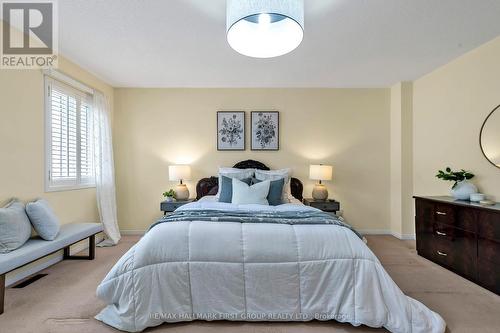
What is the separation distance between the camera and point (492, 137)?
9.05 ft

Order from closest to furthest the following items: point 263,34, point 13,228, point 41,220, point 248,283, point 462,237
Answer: point 248,283 → point 263,34 → point 13,228 → point 41,220 → point 462,237

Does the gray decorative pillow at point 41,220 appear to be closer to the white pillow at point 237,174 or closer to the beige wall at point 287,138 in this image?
the beige wall at point 287,138

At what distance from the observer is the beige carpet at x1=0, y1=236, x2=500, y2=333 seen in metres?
1.82

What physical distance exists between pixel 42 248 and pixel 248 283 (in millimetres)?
1951

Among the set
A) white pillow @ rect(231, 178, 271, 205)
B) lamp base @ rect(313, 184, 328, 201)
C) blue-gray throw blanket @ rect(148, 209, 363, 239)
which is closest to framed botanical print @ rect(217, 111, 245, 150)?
white pillow @ rect(231, 178, 271, 205)

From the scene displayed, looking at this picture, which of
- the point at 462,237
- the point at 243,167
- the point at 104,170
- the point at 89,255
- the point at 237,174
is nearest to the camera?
the point at 462,237

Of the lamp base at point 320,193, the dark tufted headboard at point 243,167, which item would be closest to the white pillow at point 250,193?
the dark tufted headboard at point 243,167

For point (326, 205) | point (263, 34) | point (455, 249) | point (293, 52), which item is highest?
point (293, 52)

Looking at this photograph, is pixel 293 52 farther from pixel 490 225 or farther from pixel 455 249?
pixel 455 249

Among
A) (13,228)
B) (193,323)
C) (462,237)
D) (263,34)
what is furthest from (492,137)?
(13,228)

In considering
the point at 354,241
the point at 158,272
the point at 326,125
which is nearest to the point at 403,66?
the point at 326,125

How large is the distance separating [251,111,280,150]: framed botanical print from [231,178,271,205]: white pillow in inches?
45.2

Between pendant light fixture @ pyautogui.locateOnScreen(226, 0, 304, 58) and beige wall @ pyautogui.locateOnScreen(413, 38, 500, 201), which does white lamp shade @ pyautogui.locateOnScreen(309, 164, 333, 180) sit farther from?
pendant light fixture @ pyautogui.locateOnScreen(226, 0, 304, 58)

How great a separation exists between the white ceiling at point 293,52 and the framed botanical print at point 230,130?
1.83 feet
